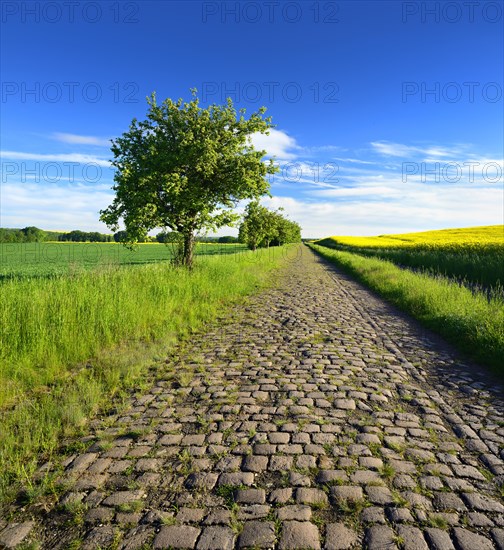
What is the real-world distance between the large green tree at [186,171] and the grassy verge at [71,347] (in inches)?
202

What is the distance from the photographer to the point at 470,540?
2.24 meters

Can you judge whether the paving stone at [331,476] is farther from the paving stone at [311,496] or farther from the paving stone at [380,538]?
the paving stone at [380,538]

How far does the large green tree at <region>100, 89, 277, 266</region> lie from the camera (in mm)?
13938

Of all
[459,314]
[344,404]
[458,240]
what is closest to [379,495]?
[344,404]

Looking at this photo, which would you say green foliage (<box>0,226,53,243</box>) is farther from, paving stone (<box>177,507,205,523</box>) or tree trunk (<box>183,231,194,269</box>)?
paving stone (<box>177,507,205,523</box>)

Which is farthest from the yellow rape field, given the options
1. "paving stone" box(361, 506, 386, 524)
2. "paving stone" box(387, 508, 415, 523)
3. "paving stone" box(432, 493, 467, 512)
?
"paving stone" box(361, 506, 386, 524)

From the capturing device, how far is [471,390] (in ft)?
15.7

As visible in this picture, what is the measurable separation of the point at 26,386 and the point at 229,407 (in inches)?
109

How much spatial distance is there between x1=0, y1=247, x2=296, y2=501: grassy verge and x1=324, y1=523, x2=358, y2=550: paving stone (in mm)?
2258

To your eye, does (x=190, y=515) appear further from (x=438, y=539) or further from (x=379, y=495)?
(x=438, y=539)

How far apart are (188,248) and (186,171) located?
343cm

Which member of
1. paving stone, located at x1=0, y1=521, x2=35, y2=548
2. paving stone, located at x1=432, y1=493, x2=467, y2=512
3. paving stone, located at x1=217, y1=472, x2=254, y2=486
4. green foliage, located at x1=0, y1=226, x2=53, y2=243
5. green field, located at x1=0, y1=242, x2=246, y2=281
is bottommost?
paving stone, located at x1=432, y1=493, x2=467, y2=512

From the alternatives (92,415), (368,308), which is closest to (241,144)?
(368,308)

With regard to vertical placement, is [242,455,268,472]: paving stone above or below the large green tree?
below
